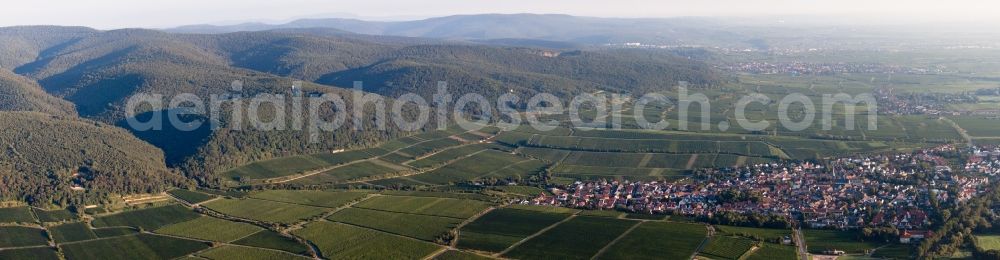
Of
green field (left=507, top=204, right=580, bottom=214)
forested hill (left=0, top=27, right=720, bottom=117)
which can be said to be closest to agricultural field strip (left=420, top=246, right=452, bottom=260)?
green field (left=507, top=204, right=580, bottom=214)

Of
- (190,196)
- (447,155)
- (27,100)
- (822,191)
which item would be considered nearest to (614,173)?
(822,191)

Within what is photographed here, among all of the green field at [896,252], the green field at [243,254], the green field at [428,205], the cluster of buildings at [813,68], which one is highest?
the cluster of buildings at [813,68]

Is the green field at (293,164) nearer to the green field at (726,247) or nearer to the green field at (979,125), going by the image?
the green field at (726,247)

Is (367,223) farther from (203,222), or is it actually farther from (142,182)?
(142,182)

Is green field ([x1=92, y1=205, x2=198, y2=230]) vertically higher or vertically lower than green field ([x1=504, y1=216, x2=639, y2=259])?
higher

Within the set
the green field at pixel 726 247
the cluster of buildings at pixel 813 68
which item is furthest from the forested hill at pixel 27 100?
the cluster of buildings at pixel 813 68

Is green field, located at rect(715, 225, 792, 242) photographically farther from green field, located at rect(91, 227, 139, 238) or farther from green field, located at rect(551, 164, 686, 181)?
green field, located at rect(91, 227, 139, 238)
